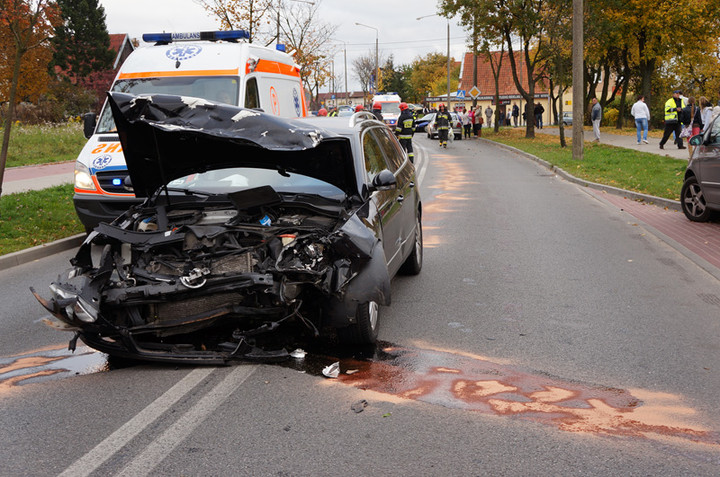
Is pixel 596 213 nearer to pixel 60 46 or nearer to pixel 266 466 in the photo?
pixel 266 466

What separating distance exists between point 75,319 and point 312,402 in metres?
1.64

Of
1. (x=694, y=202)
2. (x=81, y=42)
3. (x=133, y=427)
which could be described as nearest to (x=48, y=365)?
(x=133, y=427)

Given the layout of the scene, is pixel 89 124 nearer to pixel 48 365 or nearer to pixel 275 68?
pixel 275 68

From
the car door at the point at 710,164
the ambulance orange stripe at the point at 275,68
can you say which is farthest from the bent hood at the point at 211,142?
the car door at the point at 710,164

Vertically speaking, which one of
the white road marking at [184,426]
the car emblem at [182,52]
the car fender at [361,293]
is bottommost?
the white road marking at [184,426]

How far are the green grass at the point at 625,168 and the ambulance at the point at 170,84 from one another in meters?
8.53

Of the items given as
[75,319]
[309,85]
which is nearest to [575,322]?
[75,319]

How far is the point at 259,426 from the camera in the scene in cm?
396

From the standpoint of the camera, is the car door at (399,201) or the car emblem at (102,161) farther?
the car emblem at (102,161)

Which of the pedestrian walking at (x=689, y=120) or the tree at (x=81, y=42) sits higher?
the tree at (x=81, y=42)

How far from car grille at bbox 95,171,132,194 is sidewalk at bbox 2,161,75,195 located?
640 cm

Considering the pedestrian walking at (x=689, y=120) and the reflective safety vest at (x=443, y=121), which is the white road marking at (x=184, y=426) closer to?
the pedestrian walking at (x=689, y=120)

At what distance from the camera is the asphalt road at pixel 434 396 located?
3572 mm

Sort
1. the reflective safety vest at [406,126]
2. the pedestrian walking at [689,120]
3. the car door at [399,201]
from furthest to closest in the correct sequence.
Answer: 1. the pedestrian walking at [689,120]
2. the reflective safety vest at [406,126]
3. the car door at [399,201]
